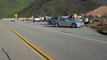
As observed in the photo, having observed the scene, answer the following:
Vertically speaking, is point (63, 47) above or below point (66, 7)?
below

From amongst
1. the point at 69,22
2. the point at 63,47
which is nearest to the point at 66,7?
the point at 69,22

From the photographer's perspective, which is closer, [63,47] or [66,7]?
[63,47]

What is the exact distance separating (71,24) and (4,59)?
30.4 metres

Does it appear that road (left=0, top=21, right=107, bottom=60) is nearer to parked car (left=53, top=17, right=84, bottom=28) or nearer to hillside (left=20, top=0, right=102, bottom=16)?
parked car (left=53, top=17, right=84, bottom=28)

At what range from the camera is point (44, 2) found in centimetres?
13212

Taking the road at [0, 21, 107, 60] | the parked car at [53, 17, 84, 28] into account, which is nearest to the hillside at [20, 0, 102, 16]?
the parked car at [53, 17, 84, 28]

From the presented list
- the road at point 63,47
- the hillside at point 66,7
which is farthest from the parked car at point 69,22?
the hillside at point 66,7

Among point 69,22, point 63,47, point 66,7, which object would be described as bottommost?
point 69,22

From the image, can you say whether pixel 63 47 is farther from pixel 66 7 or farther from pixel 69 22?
pixel 66 7

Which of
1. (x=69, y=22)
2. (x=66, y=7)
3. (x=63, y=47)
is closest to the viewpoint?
(x=63, y=47)

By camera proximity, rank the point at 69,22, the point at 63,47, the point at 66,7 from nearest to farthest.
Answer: the point at 63,47
the point at 69,22
the point at 66,7

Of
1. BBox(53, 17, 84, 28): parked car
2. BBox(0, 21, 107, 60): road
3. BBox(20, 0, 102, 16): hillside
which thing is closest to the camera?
BBox(0, 21, 107, 60): road

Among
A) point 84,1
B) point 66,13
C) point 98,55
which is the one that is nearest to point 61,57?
point 98,55

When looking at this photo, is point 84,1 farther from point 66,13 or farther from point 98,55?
point 98,55
